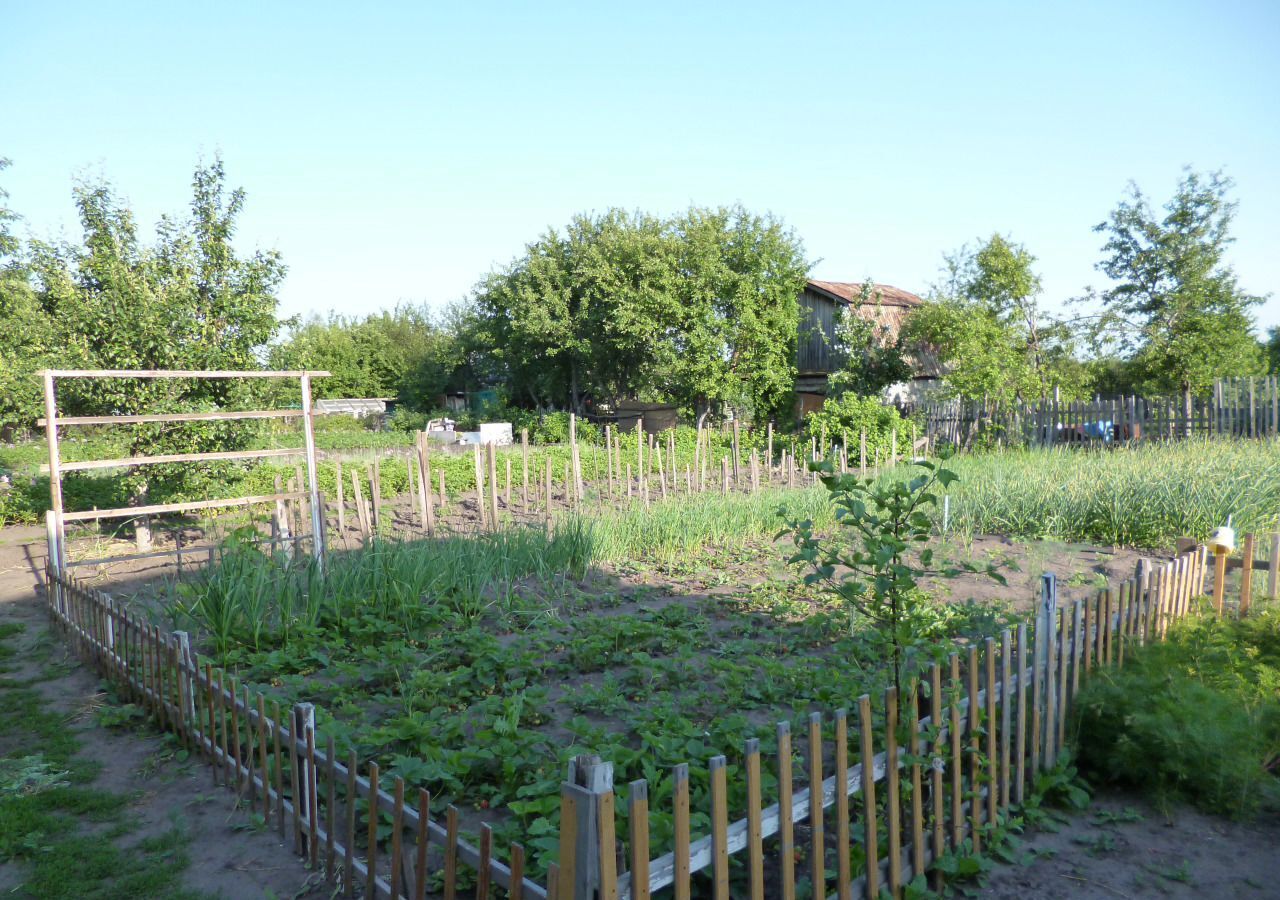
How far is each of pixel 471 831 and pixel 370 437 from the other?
26.5m

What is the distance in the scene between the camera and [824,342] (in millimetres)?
25859

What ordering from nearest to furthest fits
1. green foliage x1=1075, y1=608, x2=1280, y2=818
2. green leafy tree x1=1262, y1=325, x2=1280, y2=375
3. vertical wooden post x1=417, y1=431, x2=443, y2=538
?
1. green foliage x1=1075, y1=608, x2=1280, y2=818
2. vertical wooden post x1=417, y1=431, x2=443, y2=538
3. green leafy tree x1=1262, y1=325, x2=1280, y2=375

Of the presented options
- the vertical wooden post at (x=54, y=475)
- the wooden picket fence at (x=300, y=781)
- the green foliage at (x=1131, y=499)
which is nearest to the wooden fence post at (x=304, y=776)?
the wooden picket fence at (x=300, y=781)

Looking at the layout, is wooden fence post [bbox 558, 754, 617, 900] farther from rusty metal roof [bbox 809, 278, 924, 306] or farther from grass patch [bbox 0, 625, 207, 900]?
rusty metal roof [bbox 809, 278, 924, 306]

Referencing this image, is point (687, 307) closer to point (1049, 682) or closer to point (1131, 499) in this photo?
point (1131, 499)

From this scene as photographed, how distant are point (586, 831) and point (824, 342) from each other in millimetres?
25090

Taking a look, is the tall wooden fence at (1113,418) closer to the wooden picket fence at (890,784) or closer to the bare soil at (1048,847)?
the wooden picket fence at (890,784)

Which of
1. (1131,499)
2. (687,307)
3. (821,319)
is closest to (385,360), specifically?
(687,307)

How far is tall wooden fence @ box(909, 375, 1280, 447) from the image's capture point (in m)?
14.2

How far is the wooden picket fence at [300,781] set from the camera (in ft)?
7.66

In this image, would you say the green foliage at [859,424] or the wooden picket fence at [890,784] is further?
the green foliage at [859,424]

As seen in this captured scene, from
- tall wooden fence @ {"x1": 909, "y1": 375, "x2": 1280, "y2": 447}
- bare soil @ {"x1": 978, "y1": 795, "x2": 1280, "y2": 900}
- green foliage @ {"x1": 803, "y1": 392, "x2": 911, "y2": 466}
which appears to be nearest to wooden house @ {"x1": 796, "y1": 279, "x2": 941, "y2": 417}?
tall wooden fence @ {"x1": 909, "y1": 375, "x2": 1280, "y2": 447}

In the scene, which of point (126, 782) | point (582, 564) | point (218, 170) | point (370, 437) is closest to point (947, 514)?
point (582, 564)

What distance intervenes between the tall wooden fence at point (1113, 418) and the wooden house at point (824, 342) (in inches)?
188
